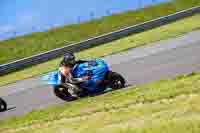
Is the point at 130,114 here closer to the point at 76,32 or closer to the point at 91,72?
the point at 91,72

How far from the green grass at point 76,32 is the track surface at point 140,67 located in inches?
429

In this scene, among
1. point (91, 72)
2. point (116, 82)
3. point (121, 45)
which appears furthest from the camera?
point (121, 45)

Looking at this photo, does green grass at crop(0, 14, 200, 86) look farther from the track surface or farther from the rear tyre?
the rear tyre

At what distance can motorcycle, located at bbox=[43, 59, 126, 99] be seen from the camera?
1875cm

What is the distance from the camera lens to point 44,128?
539 inches

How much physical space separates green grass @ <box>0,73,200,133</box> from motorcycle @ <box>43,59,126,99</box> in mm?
1982

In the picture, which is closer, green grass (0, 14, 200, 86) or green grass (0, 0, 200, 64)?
green grass (0, 14, 200, 86)

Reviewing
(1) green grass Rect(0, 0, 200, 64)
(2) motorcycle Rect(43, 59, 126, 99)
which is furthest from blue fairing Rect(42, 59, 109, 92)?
(1) green grass Rect(0, 0, 200, 64)

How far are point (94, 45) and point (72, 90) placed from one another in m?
15.5

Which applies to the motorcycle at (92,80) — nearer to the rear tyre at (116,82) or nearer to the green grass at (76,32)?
the rear tyre at (116,82)

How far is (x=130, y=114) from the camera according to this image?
12.5 metres

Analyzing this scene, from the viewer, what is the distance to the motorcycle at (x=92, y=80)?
738 inches

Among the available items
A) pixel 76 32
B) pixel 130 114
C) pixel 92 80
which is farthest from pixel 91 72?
pixel 76 32

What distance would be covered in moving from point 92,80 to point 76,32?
2319cm
